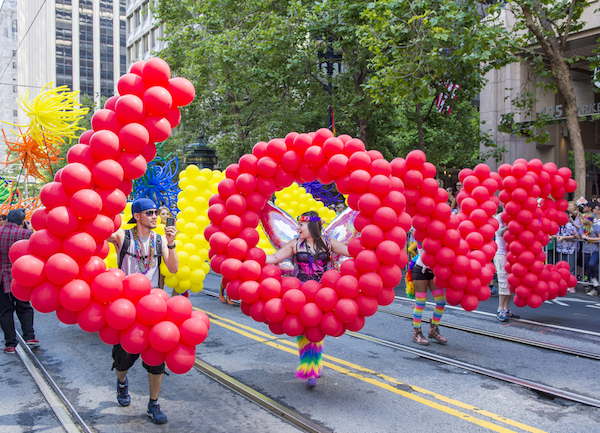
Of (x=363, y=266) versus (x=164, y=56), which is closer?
(x=363, y=266)

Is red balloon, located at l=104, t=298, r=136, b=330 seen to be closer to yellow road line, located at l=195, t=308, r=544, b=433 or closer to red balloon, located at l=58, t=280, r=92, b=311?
red balloon, located at l=58, t=280, r=92, b=311

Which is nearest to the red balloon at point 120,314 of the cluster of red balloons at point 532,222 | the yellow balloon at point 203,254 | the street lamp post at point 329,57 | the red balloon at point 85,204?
the red balloon at point 85,204

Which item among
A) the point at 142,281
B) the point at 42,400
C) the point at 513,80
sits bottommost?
the point at 42,400

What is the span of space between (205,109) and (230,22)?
4460 millimetres

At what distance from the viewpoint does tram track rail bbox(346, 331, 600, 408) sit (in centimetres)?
505

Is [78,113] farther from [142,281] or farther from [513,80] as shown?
[513,80]

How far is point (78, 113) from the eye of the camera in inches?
255

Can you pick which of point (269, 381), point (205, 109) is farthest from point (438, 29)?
point (205, 109)

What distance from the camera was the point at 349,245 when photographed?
17.0ft

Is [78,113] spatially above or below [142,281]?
above

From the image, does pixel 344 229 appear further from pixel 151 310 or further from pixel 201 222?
pixel 201 222

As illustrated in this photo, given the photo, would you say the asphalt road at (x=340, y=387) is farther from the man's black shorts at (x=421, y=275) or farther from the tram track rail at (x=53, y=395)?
the man's black shorts at (x=421, y=275)

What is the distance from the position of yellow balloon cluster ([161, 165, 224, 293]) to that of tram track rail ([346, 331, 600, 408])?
2.67 meters

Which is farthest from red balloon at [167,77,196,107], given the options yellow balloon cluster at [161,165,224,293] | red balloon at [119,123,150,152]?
yellow balloon cluster at [161,165,224,293]
